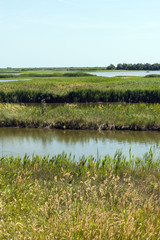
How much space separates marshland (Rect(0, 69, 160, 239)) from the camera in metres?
4.02

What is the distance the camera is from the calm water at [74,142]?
13711mm

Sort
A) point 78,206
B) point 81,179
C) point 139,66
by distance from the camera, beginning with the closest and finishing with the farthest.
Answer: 1. point 78,206
2. point 81,179
3. point 139,66

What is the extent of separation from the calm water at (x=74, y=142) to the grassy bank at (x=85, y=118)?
0.65 m

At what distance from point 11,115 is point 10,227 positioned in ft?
51.6

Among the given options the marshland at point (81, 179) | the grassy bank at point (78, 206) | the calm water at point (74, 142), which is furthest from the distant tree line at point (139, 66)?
the grassy bank at point (78, 206)

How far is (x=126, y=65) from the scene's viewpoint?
180m

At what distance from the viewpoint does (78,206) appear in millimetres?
4500

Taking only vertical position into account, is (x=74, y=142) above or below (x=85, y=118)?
below

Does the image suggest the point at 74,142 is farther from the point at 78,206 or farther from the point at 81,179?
the point at 78,206

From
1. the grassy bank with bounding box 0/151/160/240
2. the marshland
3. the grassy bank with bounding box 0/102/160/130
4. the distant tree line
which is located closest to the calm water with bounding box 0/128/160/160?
the grassy bank with bounding box 0/102/160/130

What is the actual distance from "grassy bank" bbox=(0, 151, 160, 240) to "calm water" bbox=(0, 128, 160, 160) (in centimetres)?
479

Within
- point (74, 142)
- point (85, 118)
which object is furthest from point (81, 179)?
point (85, 118)

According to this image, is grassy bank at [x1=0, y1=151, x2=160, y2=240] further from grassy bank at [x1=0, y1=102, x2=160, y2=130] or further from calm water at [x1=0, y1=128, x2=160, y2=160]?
grassy bank at [x1=0, y1=102, x2=160, y2=130]

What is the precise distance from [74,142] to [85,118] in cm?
339
